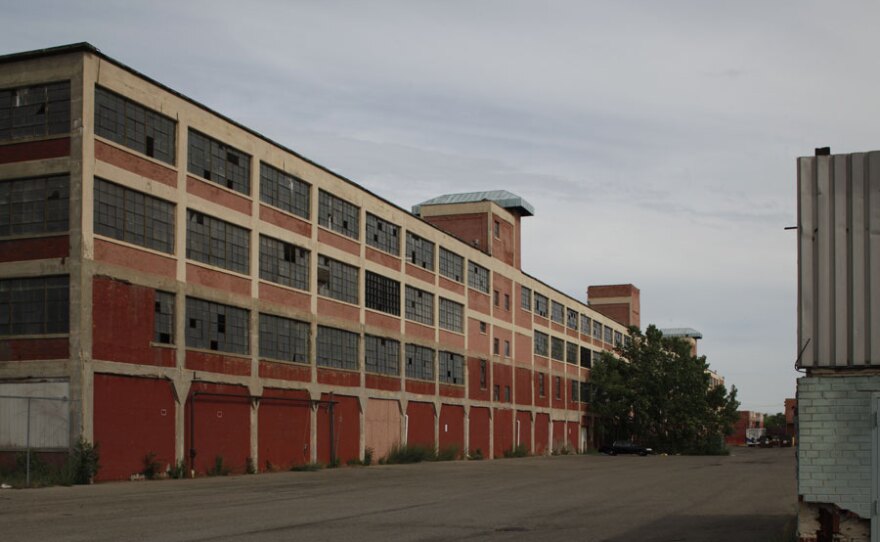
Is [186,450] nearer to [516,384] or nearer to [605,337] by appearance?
[516,384]

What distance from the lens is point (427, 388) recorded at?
55000 mm

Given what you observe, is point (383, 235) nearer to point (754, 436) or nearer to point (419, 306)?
point (419, 306)

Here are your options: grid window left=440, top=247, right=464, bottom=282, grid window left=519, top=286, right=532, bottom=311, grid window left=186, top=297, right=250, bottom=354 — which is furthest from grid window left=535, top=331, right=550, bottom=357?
grid window left=186, top=297, right=250, bottom=354

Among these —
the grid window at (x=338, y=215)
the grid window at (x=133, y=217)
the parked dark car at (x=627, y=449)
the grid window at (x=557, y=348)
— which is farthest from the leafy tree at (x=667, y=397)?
the grid window at (x=133, y=217)

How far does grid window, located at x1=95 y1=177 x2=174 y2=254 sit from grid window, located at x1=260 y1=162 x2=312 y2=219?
21.0ft

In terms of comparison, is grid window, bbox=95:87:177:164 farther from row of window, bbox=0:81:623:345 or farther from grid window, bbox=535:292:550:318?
grid window, bbox=535:292:550:318

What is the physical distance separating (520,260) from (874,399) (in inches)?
2419

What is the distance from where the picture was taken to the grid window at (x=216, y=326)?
34.6 meters

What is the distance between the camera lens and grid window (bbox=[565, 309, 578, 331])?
84062 mm

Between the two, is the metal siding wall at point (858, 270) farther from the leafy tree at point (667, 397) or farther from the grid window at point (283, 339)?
the leafy tree at point (667, 397)

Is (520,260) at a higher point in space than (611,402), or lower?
higher

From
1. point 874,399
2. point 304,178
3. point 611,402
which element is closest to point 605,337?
point 611,402

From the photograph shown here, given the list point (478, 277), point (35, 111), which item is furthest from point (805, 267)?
point (478, 277)

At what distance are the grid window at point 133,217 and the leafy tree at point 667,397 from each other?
55209 mm
